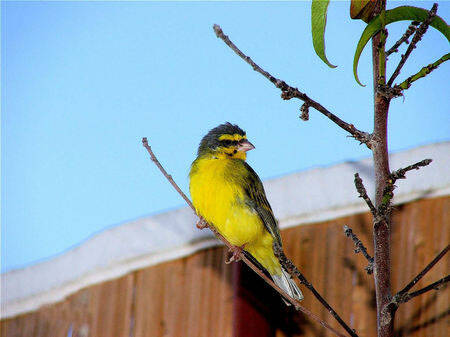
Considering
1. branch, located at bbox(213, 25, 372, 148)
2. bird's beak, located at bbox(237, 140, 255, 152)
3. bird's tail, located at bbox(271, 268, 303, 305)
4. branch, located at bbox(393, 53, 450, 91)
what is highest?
bird's beak, located at bbox(237, 140, 255, 152)

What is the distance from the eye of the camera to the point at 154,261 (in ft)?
16.2

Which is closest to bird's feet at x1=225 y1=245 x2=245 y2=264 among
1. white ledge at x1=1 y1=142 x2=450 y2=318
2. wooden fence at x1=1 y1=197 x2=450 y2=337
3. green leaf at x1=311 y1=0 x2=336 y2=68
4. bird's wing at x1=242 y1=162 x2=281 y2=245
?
wooden fence at x1=1 y1=197 x2=450 y2=337

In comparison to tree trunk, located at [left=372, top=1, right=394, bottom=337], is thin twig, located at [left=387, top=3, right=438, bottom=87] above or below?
above

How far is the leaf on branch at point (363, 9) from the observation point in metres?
2.16

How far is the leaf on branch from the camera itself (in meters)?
2.16

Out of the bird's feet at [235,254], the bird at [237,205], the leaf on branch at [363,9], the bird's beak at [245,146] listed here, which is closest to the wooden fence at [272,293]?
the bird's feet at [235,254]

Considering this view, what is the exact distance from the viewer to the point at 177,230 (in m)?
4.85

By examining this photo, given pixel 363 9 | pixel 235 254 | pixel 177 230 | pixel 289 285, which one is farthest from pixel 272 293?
pixel 363 9

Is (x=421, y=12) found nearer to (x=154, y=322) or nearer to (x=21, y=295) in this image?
(x=154, y=322)

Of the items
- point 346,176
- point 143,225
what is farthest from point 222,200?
point 346,176

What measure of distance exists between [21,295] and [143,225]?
4.98 ft

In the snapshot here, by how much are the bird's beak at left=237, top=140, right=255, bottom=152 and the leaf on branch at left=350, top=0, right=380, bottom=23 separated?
376 centimetres

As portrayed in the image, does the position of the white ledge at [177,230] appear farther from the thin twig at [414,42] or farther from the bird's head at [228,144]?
the thin twig at [414,42]

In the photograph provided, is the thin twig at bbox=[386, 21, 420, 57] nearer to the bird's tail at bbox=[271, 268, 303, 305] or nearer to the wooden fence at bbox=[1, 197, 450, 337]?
the wooden fence at bbox=[1, 197, 450, 337]
